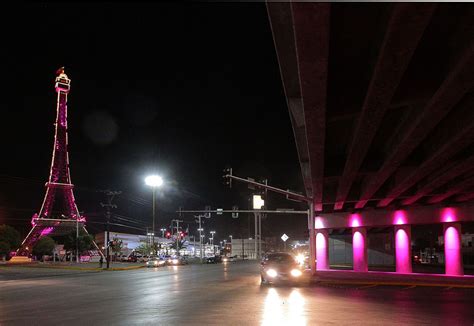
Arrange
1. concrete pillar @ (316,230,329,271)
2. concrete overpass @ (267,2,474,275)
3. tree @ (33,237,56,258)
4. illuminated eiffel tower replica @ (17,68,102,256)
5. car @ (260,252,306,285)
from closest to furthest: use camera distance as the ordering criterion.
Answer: concrete overpass @ (267,2,474,275) → car @ (260,252,306,285) → concrete pillar @ (316,230,329,271) → tree @ (33,237,56,258) → illuminated eiffel tower replica @ (17,68,102,256)

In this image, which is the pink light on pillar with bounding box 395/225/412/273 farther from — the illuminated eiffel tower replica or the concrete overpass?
the illuminated eiffel tower replica

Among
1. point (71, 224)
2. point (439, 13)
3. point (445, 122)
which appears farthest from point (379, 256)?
point (71, 224)

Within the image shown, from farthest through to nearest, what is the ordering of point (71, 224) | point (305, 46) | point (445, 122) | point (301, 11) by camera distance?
point (71, 224) → point (445, 122) → point (305, 46) → point (301, 11)

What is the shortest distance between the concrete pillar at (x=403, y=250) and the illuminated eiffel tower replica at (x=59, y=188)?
67216mm

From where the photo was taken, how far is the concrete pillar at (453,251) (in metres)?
32.1

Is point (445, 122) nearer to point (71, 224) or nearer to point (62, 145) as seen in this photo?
point (62, 145)

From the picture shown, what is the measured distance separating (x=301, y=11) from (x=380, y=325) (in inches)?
292

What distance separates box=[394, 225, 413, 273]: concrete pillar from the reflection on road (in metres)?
19.1

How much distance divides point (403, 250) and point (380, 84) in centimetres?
2773

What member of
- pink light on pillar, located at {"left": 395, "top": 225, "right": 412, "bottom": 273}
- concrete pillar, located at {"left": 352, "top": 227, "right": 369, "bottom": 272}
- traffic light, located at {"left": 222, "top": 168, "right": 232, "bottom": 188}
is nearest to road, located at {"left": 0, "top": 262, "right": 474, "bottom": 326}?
traffic light, located at {"left": 222, "top": 168, "right": 232, "bottom": 188}

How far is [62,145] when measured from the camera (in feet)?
305

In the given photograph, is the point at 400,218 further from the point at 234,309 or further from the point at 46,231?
the point at 46,231

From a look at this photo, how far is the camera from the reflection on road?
1190 cm

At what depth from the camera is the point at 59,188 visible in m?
94.8
